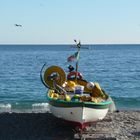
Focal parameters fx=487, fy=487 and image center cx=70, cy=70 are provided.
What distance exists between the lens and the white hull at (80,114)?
1614cm

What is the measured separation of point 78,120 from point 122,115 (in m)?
5.00

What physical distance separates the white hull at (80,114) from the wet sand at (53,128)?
1.93 ft

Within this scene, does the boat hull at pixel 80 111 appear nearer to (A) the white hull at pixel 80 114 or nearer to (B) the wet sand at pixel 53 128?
(A) the white hull at pixel 80 114

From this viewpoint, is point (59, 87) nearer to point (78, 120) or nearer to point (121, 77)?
point (78, 120)

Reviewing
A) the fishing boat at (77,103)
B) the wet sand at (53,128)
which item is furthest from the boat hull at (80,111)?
the wet sand at (53,128)

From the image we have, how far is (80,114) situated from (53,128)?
81.2 inches

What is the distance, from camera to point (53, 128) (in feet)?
58.6

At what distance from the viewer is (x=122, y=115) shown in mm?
→ 20906

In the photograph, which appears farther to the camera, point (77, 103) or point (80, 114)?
point (80, 114)

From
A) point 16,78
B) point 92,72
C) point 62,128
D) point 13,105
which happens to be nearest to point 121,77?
point 92,72

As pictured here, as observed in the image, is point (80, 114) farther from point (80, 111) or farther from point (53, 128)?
point (53, 128)

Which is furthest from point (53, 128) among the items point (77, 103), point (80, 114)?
point (77, 103)

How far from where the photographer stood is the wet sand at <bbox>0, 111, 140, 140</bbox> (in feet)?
54.8

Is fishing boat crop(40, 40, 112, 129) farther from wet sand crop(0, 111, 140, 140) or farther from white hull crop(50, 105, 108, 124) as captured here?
wet sand crop(0, 111, 140, 140)
